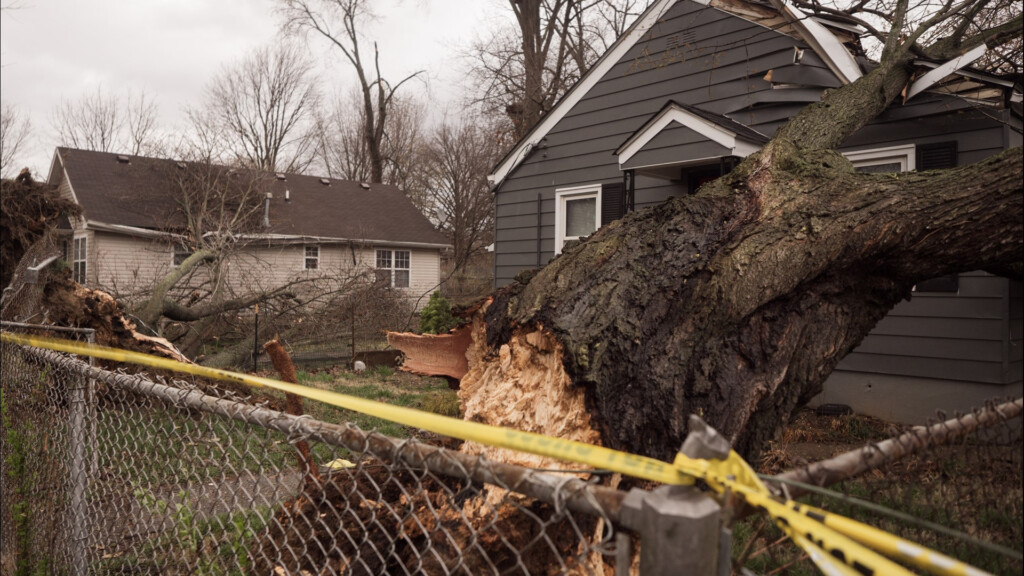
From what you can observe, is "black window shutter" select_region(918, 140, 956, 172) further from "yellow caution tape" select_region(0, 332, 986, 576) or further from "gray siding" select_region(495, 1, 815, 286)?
"yellow caution tape" select_region(0, 332, 986, 576)

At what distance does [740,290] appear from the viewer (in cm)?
231

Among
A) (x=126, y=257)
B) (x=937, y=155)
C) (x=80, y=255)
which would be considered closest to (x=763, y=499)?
(x=937, y=155)

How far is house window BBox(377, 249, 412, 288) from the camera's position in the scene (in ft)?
69.5

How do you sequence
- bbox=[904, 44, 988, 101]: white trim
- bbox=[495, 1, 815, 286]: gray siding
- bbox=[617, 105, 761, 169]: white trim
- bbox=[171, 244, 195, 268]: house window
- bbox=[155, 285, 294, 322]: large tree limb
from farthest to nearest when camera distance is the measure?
bbox=[171, 244, 195, 268]: house window < bbox=[155, 285, 294, 322]: large tree limb < bbox=[495, 1, 815, 286]: gray siding < bbox=[617, 105, 761, 169]: white trim < bbox=[904, 44, 988, 101]: white trim

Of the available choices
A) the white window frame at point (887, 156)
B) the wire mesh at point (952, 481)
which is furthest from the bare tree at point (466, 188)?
the wire mesh at point (952, 481)

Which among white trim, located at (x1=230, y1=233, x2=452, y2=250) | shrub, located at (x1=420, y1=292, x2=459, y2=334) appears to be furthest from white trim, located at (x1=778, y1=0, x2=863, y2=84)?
white trim, located at (x1=230, y1=233, x2=452, y2=250)

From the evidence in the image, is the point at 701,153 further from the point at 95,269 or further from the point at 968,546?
the point at 95,269

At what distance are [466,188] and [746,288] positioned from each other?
83.0 feet

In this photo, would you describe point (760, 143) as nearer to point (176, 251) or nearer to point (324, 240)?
point (324, 240)

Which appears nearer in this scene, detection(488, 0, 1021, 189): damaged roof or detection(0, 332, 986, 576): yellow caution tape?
detection(0, 332, 986, 576): yellow caution tape

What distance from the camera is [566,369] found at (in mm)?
2070

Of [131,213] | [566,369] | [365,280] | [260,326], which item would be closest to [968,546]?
[566,369]

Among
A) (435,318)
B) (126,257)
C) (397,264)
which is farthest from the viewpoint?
(397,264)

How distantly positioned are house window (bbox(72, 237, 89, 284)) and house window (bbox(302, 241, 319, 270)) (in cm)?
562
